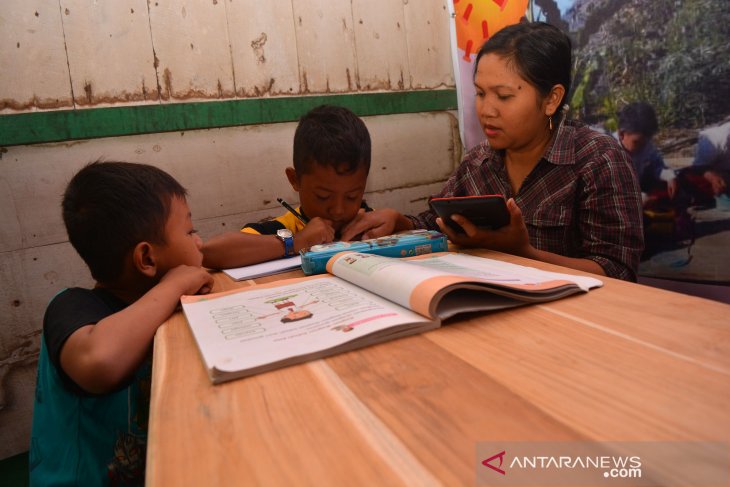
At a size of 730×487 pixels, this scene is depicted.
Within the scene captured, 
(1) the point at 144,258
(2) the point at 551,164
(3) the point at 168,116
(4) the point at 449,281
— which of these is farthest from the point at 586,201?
(3) the point at 168,116

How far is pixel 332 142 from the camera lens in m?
1.59

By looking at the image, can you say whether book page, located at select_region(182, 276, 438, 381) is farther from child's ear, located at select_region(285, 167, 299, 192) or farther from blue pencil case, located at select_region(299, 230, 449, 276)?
child's ear, located at select_region(285, 167, 299, 192)

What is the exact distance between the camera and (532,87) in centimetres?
153

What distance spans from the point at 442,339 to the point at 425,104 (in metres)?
2.08

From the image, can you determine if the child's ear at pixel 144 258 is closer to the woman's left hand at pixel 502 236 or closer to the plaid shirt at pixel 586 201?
the woman's left hand at pixel 502 236

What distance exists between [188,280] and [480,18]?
6.77ft

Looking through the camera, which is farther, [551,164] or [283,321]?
[551,164]

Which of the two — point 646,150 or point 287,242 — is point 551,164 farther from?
point 287,242

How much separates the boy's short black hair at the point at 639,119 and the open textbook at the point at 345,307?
1.16 m

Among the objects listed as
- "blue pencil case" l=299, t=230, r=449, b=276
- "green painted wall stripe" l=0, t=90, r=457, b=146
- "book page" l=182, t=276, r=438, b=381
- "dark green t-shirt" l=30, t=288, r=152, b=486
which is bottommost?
"dark green t-shirt" l=30, t=288, r=152, b=486

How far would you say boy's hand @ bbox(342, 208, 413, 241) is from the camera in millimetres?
1511

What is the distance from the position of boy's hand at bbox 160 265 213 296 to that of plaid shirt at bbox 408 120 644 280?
102 centimetres

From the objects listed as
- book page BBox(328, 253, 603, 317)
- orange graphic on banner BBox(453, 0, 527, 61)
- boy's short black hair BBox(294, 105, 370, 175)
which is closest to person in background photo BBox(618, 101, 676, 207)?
orange graphic on banner BBox(453, 0, 527, 61)

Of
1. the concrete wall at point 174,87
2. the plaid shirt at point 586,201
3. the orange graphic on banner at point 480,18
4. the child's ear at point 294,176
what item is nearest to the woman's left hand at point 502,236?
the plaid shirt at point 586,201
